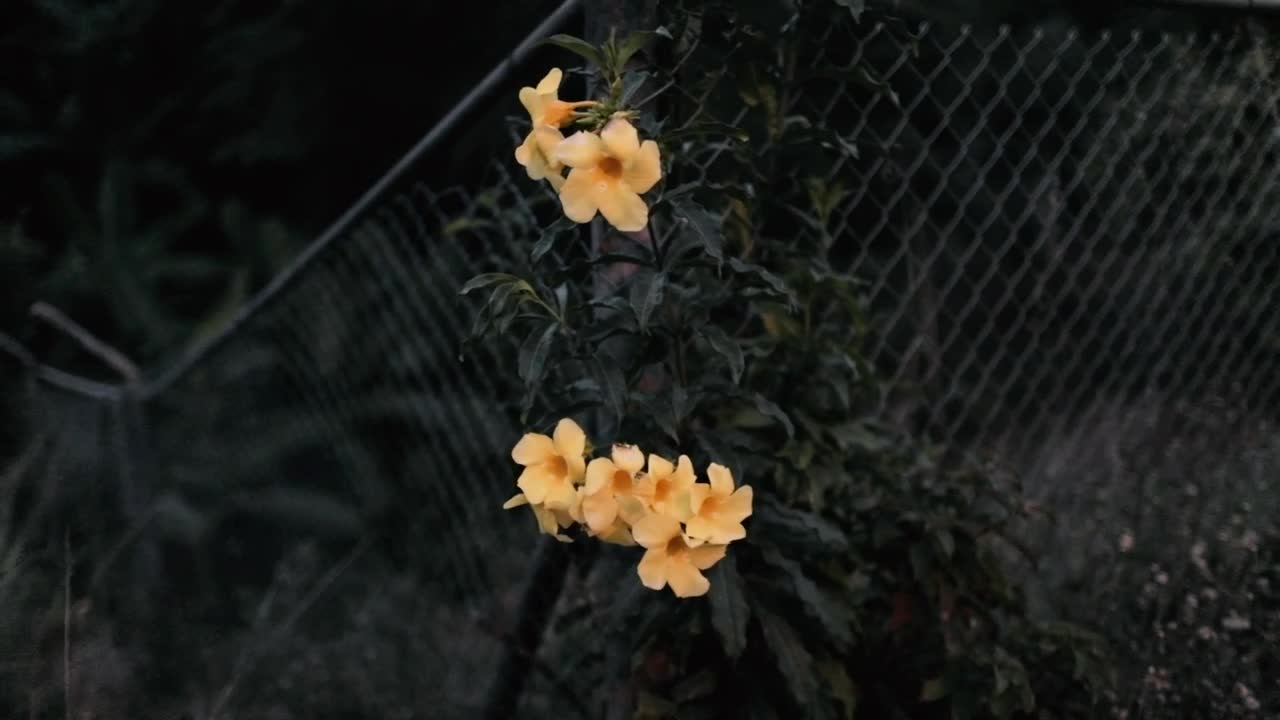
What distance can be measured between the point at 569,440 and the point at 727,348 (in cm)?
21

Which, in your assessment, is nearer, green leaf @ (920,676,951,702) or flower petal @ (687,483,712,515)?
flower petal @ (687,483,712,515)

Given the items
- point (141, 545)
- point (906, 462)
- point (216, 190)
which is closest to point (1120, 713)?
point (906, 462)

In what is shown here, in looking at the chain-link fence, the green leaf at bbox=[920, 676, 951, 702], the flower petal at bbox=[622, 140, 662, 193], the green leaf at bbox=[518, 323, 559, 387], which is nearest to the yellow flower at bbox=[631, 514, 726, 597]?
the green leaf at bbox=[518, 323, 559, 387]

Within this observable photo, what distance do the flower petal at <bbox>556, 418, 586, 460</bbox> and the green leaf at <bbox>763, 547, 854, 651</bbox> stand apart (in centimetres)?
36

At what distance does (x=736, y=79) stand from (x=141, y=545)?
289 cm

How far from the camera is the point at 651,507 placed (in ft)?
3.87

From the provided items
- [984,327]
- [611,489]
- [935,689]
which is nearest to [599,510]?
[611,489]

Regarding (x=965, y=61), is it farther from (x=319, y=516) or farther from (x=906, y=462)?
(x=319, y=516)

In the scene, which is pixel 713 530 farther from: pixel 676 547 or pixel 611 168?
pixel 611 168

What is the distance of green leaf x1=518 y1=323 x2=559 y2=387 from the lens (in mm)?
1263

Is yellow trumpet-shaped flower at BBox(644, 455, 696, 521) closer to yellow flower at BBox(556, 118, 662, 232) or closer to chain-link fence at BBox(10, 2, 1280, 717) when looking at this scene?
yellow flower at BBox(556, 118, 662, 232)

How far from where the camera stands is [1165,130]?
2.49m

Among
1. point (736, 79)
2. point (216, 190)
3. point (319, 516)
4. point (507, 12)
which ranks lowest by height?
point (216, 190)

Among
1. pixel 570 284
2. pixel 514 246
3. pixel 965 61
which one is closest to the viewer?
pixel 570 284
